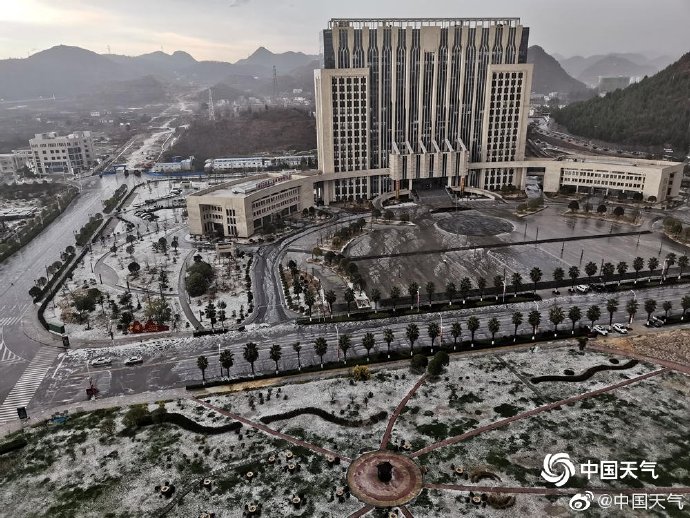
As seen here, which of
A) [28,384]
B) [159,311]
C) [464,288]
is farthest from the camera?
[464,288]

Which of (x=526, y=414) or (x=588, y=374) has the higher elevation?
(x=588, y=374)

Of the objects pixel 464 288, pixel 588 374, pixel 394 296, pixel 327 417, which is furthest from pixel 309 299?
pixel 588 374

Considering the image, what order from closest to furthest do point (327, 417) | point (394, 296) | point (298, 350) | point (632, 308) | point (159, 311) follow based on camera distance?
point (327, 417), point (298, 350), point (632, 308), point (159, 311), point (394, 296)

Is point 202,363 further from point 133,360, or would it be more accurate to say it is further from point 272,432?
point 272,432

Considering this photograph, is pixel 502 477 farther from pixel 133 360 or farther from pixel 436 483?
pixel 133 360

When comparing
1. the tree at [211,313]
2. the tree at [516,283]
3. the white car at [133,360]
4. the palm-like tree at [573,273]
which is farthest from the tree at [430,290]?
the white car at [133,360]

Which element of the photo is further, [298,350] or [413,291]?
[413,291]

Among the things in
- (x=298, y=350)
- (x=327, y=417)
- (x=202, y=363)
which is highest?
(x=202, y=363)

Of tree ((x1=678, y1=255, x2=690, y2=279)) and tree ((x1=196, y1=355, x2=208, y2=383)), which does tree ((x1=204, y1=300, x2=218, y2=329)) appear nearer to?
tree ((x1=196, y1=355, x2=208, y2=383))

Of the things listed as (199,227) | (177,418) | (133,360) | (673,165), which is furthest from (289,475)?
(673,165)
